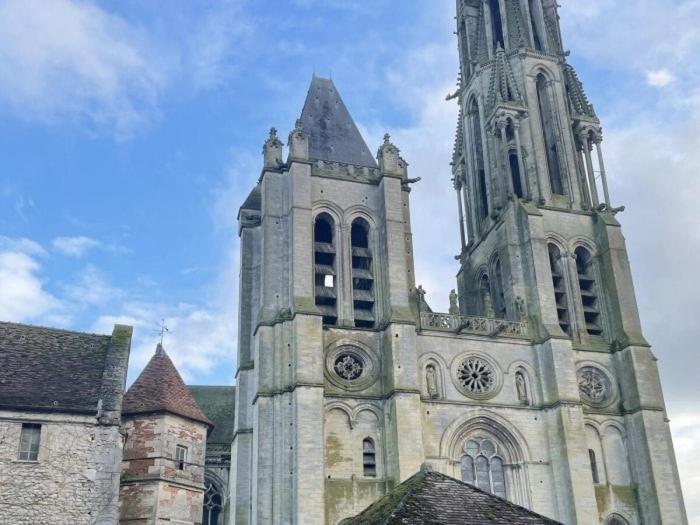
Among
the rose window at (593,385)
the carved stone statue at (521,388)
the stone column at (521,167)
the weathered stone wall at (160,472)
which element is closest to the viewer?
the weathered stone wall at (160,472)

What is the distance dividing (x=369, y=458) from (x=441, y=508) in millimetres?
16679

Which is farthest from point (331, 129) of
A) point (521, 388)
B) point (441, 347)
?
point (521, 388)

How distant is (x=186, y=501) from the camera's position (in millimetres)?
24219

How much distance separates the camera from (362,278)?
114 ft

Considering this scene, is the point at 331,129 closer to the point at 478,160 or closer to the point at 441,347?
the point at 478,160

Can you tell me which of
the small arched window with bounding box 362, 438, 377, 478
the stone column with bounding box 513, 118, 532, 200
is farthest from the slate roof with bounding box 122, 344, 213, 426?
the stone column with bounding box 513, 118, 532, 200

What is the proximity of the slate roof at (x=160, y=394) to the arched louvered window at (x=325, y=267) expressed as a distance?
25.1 ft

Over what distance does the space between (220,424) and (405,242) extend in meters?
14.5

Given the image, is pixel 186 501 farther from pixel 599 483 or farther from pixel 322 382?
pixel 599 483

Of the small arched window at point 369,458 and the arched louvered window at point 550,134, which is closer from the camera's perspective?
the small arched window at point 369,458

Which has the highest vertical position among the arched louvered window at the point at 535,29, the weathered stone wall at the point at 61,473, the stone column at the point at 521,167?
the arched louvered window at the point at 535,29

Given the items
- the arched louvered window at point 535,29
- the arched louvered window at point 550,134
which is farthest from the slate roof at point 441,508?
the arched louvered window at point 535,29

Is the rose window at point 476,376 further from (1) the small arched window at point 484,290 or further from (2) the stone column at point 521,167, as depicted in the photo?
(2) the stone column at point 521,167

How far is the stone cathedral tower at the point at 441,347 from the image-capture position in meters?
30.5
